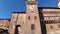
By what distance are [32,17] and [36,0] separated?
6.32 meters

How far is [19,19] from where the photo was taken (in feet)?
107

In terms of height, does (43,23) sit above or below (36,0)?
below

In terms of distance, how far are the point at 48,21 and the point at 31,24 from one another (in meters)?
4.71

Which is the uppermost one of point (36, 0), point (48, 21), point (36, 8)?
point (36, 0)

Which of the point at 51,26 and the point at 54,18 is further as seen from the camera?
the point at 54,18

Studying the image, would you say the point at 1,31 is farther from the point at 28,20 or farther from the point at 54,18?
the point at 54,18

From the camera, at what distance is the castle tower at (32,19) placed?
1094 inches

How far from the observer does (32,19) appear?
97.1ft

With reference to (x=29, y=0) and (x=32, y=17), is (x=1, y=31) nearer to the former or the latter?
(x=32, y=17)

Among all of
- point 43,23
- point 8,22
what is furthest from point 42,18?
point 8,22

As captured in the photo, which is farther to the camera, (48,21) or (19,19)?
(19,19)

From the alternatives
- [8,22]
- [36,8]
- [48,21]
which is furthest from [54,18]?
[8,22]

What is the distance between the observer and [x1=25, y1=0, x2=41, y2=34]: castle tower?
27.8 metres

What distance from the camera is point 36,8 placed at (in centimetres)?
3200
